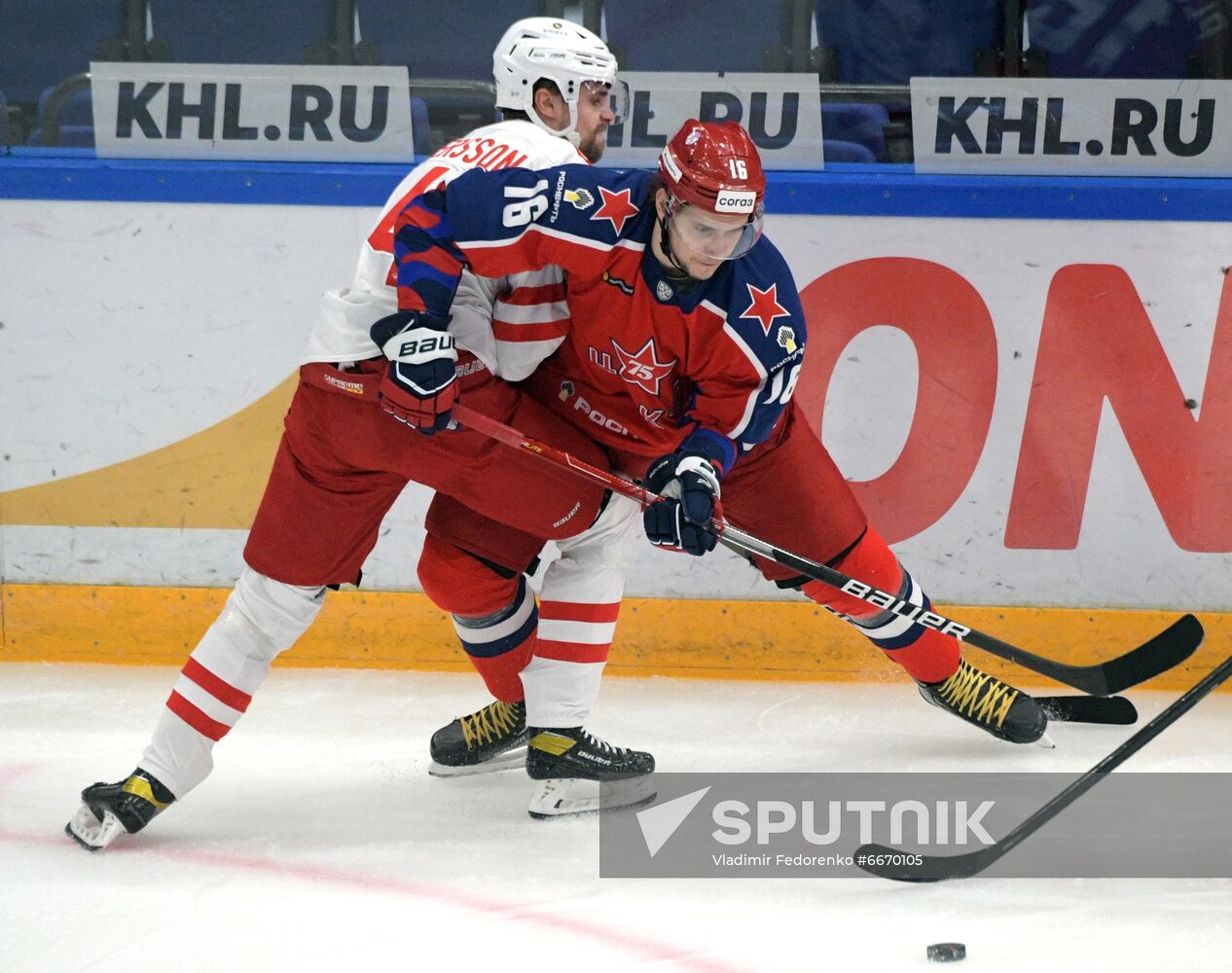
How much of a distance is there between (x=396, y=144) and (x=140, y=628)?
4.16 ft

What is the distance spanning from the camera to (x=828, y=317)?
10.5 feet

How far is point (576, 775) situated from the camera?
238 centimetres

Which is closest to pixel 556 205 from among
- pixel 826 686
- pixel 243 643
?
pixel 243 643

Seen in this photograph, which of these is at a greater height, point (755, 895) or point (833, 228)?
point (833, 228)

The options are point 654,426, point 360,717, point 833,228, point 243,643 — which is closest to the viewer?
point 243,643

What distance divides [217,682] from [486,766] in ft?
1.98

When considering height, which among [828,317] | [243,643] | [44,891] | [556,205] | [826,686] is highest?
[556,205]

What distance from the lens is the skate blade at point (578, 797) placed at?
2379mm

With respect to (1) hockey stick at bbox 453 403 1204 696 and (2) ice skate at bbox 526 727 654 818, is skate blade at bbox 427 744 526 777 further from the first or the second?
(1) hockey stick at bbox 453 403 1204 696

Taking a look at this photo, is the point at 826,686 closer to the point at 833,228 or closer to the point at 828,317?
the point at 828,317

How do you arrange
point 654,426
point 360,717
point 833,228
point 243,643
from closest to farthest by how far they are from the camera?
point 243,643 → point 654,426 → point 360,717 → point 833,228

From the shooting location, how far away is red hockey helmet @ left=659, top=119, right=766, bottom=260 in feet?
6.55

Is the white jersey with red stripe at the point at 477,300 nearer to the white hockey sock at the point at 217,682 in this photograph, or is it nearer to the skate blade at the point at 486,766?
the white hockey sock at the point at 217,682

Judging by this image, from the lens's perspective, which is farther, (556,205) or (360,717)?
(360,717)
